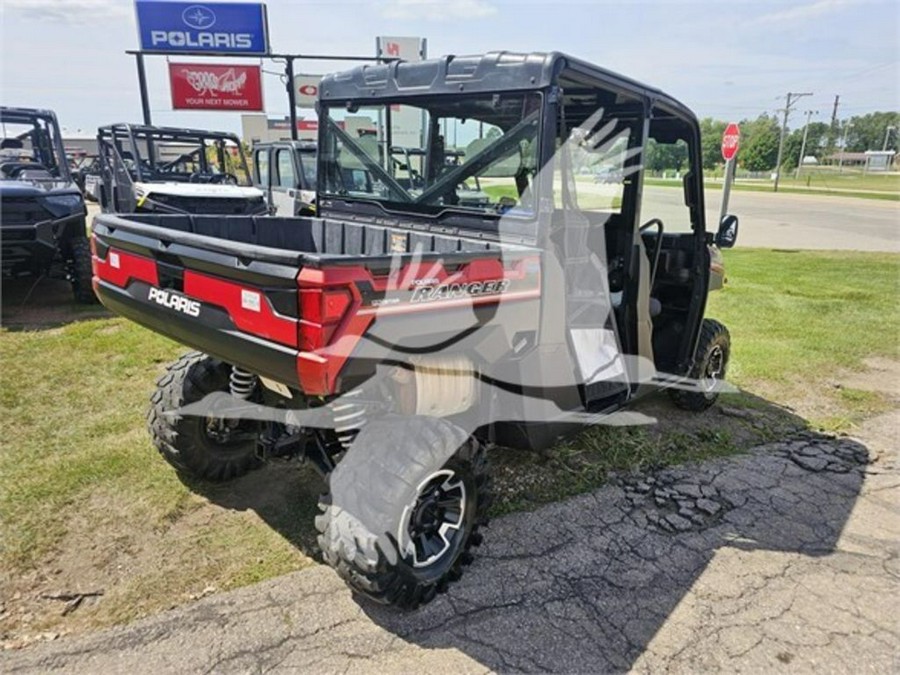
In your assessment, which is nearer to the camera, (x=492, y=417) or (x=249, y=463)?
(x=492, y=417)

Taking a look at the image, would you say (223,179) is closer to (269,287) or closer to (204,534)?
(204,534)

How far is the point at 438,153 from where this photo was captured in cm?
346

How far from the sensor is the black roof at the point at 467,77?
2.80 meters

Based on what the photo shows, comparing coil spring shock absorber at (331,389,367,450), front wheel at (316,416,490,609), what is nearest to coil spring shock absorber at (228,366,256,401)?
coil spring shock absorber at (331,389,367,450)

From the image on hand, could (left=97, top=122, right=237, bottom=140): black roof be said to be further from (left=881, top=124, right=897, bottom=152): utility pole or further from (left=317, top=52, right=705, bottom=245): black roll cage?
(left=881, top=124, right=897, bottom=152): utility pole

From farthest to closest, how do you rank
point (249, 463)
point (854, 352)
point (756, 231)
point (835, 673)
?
point (756, 231)
point (854, 352)
point (249, 463)
point (835, 673)

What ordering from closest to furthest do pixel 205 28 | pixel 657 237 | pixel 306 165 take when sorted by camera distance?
pixel 657 237
pixel 306 165
pixel 205 28

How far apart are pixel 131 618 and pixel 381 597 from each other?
103 centimetres

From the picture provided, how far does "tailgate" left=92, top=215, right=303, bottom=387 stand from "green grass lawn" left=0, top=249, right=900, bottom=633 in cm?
104

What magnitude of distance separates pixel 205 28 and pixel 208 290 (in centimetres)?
1708

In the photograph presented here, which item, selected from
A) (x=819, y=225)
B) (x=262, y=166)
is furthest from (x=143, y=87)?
(x=819, y=225)

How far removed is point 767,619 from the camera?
260cm

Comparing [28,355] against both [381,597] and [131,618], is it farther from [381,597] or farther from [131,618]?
[381,597]

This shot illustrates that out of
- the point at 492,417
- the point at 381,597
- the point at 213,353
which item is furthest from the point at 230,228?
the point at 381,597
